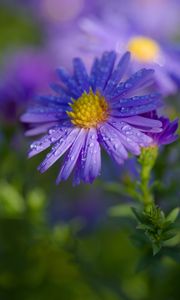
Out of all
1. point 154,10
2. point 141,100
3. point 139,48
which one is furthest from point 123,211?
point 154,10

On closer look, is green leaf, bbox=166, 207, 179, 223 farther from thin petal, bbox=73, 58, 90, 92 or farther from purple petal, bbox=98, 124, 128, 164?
thin petal, bbox=73, 58, 90, 92

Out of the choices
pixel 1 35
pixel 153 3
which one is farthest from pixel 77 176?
pixel 153 3

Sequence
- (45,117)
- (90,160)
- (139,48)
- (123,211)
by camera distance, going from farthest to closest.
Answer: (139,48)
(123,211)
(45,117)
(90,160)

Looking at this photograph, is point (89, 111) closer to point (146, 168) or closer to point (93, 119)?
point (93, 119)

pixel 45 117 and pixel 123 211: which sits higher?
pixel 45 117

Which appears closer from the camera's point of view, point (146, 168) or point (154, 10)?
point (146, 168)

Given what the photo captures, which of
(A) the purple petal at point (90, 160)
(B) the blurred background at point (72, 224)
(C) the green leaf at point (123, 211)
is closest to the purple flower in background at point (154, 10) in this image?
(B) the blurred background at point (72, 224)
